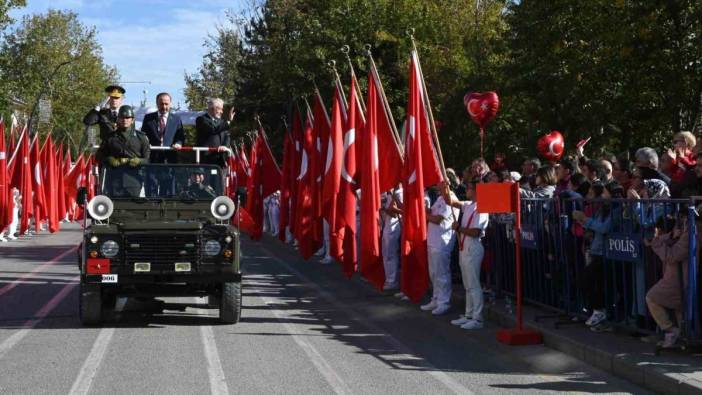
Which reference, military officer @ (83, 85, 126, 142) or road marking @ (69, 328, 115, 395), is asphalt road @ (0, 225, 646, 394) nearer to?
road marking @ (69, 328, 115, 395)

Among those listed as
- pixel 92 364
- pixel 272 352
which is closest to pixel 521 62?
pixel 272 352

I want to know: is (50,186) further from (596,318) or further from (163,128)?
(596,318)

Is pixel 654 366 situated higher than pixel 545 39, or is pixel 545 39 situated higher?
pixel 545 39

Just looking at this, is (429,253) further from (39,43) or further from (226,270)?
(39,43)

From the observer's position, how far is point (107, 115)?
48.4ft

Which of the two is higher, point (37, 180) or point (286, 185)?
point (37, 180)

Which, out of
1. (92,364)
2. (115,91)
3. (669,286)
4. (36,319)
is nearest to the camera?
(669,286)

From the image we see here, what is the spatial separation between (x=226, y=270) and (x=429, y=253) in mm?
2975

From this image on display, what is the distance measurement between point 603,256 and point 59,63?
257ft

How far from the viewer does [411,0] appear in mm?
39062

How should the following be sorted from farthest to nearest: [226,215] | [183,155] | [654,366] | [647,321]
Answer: [183,155], [226,215], [647,321], [654,366]

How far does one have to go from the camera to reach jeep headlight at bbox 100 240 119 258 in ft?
41.8

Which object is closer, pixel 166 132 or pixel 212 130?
pixel 166 132

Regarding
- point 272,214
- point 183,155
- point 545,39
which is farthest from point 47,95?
point 183,155
